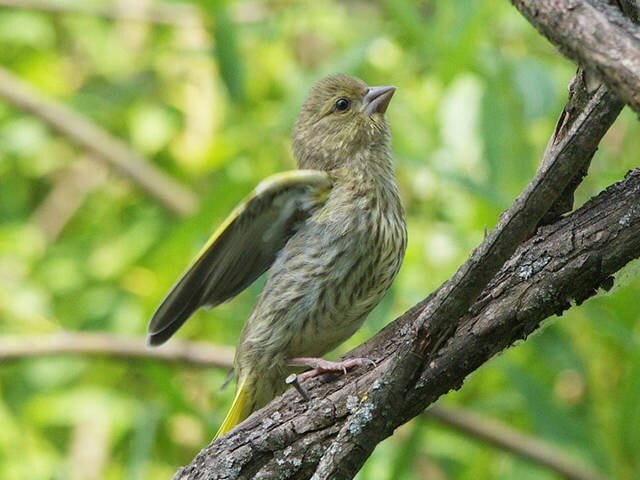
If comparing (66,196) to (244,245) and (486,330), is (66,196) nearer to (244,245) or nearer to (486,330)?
(244,245)

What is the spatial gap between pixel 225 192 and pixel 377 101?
80 centimetres

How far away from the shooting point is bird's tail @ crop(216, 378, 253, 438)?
4016 millimetres

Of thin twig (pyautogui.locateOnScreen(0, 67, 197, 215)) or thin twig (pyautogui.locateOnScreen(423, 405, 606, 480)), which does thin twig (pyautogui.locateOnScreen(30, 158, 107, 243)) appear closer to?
thin twig (pyautogui.locateOnScreen(0, 67, 197, 215))

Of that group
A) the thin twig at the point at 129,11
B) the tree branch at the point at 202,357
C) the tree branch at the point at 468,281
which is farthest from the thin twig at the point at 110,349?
the tree branch at the point at 468,281

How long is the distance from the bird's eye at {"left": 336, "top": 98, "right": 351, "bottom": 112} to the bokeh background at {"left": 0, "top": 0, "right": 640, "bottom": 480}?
296 millimetres

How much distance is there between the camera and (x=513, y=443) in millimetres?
5164

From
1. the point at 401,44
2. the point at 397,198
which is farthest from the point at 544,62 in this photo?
the point at 397,198

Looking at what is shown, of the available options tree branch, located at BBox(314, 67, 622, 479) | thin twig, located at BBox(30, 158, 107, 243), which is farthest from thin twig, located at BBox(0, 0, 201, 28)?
tree branch, located at BBox(314, 67, 622, 479)

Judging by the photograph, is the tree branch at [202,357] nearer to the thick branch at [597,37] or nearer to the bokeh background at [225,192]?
the bokeh background at [225,192]

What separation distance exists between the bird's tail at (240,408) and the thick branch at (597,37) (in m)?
2.02

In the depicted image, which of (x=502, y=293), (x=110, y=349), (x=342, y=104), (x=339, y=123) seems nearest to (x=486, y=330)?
(x=502, y=293)

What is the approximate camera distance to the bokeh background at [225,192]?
492cm

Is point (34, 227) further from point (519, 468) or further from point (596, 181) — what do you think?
point (596, 181)

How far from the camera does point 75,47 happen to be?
26.2 ft
